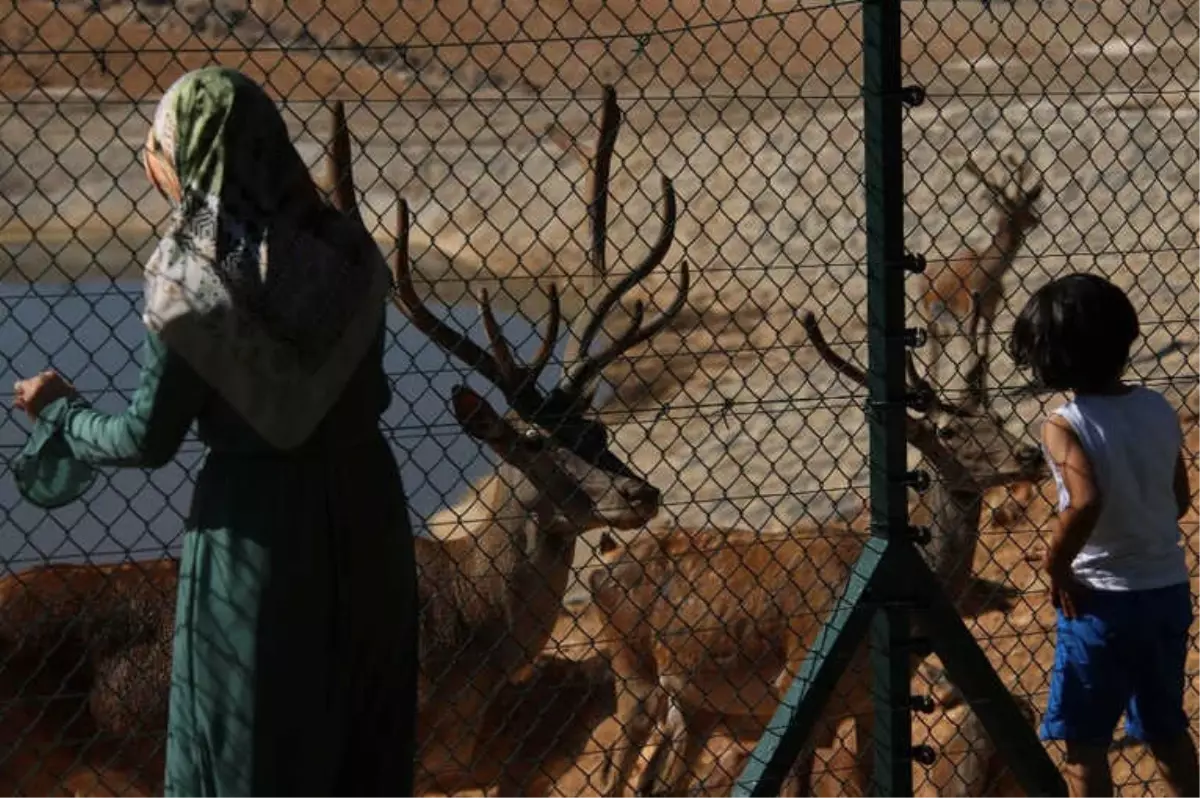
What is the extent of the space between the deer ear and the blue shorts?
101 inches

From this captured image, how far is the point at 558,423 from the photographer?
6.87 meters

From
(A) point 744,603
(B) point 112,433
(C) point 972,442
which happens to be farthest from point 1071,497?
(C) point 972,442

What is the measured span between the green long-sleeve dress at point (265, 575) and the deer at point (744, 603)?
4.00 metres

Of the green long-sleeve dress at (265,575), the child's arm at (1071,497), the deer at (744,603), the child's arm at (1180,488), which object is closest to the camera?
the green long-sleeve dress at (265,575)

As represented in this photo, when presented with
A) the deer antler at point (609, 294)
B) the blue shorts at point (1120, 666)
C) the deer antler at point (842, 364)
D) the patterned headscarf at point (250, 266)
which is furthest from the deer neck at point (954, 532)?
the patterned headscarf at point (250, 266)

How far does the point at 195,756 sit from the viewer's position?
10.5 ft

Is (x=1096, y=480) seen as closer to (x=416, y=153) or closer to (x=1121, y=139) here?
(x=1121, y=139)

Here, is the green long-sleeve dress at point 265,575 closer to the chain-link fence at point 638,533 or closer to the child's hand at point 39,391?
the child's hand at point 39,391

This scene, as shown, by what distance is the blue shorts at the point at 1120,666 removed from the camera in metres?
4.09

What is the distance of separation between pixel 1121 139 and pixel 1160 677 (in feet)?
40.3

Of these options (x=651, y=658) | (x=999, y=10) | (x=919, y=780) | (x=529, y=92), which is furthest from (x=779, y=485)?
(x=999, y=10)

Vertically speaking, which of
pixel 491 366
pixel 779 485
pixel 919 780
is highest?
pixel 779 485

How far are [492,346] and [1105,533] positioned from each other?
313 centimetres

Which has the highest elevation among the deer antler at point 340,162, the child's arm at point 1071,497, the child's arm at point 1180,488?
the deer antler at point 340,162
